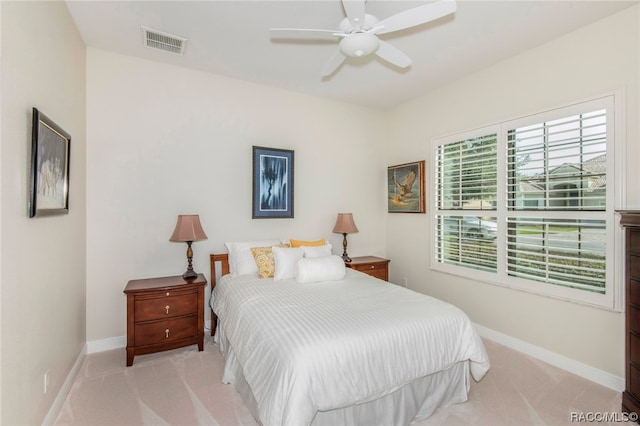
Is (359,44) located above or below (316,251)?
above

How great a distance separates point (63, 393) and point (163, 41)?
3.04 metres

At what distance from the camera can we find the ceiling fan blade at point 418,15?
173 cm

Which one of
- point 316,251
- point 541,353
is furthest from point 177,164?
point 541,353

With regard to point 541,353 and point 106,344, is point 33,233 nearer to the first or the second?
point 106,344

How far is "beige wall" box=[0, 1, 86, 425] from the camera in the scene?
1452mm

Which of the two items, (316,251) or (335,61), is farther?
(316,251)

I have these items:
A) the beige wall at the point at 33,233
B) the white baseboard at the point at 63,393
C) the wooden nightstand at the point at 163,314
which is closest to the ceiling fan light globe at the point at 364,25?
the beige wall at the point at 33,233

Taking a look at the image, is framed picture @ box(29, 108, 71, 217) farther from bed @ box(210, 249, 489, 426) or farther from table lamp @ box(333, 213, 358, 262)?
table lamp @ box(333, 213, 358, 262)

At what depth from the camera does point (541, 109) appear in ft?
9.40

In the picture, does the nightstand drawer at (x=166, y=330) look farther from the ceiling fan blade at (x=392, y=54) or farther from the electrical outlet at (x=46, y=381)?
the ceiling fan blade at (x=392, y=54)

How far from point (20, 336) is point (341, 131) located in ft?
12.8

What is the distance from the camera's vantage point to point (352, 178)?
4527mm

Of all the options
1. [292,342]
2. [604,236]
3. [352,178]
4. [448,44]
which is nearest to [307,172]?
[352,178]

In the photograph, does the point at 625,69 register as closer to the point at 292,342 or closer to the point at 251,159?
the point at 292,342
